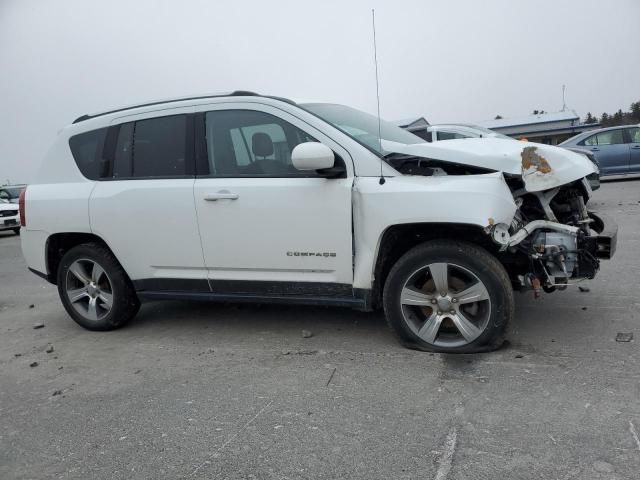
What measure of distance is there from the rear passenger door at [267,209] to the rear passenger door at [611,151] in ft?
40.4

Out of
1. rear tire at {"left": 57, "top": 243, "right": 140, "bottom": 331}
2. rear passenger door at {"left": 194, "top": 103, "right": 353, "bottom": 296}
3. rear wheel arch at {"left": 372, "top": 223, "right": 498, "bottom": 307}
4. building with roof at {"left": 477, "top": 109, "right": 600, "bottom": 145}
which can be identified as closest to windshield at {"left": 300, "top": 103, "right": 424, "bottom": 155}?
rear passenger door at {"left": 194, "top": 103, "right": 353, "bottom": 296}

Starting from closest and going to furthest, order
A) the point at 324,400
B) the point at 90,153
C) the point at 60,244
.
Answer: the point at 324,400
the point at 90,153
the point at 60,244

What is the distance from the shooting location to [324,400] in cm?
322

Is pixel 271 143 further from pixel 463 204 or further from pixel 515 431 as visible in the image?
pixel 515 431

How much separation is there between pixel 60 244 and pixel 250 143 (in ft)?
7.35

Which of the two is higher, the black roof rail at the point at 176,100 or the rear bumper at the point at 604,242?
the black roof rail at the point at 176,100

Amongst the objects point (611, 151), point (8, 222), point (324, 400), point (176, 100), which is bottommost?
point (324, 400)

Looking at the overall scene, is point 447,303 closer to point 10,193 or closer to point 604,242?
point 604,242

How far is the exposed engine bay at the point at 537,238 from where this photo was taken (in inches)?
139

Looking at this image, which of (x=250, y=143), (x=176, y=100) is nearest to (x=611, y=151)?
(x=250, y=143)

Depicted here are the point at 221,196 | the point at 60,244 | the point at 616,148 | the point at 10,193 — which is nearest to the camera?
the point at 221,196

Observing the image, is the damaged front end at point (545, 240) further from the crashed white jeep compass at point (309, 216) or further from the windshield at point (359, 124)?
the windshield at point (359, 124)

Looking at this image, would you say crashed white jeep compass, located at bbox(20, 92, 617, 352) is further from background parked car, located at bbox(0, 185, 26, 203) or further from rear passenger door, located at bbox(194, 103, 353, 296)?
background parked car, located at bbox(0, 185, 26, 203)

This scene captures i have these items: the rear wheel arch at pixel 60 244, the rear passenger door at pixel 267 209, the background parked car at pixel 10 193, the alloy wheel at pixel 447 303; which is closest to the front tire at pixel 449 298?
the alloy wheel at pixel 447 303
